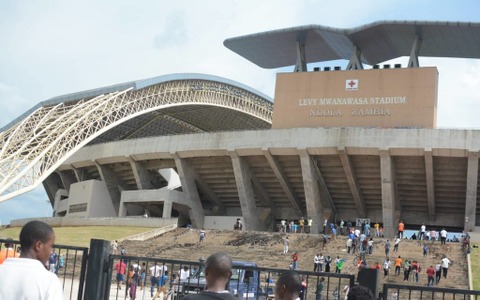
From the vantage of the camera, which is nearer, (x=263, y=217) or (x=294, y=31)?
(x=294, y=31)

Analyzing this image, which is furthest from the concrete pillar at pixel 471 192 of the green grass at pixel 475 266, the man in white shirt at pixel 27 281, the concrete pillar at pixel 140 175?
the man in white shirt at pixel 27 281

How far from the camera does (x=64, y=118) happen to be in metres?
58.2

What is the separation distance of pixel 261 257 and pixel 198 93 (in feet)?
105

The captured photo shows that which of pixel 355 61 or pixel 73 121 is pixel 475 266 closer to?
pixel 355 61

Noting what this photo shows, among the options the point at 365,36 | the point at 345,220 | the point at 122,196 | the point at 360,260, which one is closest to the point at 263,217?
the point at 345,220

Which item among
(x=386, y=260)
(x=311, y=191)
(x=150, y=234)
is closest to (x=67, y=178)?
(x=150, y=234)

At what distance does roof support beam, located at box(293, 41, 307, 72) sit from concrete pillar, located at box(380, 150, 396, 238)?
35.1 ft

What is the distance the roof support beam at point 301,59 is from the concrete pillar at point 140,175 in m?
15.5

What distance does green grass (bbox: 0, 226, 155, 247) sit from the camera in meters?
45.7

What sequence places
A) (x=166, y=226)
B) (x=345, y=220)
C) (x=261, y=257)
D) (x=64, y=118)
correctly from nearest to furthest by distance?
Result: (x=261, y=257), (x=166, y=226), (x=345, y=220), (x=64, y=118)

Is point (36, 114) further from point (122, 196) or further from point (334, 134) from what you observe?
point (334, 134)

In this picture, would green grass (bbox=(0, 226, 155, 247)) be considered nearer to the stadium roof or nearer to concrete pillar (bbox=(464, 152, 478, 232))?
the stadium roof

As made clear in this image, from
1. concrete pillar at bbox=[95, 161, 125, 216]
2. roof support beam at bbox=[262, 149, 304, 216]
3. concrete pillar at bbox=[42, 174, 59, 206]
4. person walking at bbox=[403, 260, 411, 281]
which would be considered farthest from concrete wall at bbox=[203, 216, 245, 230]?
person walking at bbox=[403, 260, 411, 281]

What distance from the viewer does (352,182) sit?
49406 mm
